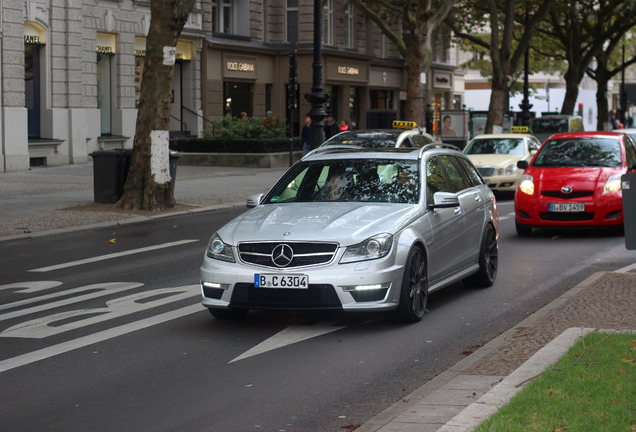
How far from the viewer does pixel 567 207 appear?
15.5m

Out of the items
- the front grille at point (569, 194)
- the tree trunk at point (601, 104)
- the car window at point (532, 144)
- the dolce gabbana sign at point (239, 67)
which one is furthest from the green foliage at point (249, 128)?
the tree trunk at point (601, 104)

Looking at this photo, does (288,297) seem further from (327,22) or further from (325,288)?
(327,22)

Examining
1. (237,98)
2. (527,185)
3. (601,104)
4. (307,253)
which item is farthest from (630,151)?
(601,104)

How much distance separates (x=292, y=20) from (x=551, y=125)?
12.9 m

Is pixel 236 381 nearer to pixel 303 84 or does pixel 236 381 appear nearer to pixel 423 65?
pixel 423 65

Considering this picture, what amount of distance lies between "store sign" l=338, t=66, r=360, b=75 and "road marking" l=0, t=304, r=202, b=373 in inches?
1662

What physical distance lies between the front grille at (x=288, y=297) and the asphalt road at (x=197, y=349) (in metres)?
0.27

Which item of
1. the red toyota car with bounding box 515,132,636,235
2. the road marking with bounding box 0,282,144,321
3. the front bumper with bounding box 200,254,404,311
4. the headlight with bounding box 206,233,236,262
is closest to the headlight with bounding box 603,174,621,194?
the red toyota car with bounding box 515,132,636,235

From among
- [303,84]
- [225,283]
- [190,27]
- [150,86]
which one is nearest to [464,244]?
[225,283]

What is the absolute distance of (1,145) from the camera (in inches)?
1174

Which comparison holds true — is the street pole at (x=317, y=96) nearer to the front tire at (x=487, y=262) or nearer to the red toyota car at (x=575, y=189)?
the red toyota car at (x=575, y=189)

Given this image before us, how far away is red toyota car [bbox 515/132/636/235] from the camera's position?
50.8 feet

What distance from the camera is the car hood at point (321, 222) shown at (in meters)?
8.34

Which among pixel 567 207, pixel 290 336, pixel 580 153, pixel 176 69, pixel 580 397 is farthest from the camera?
pixel 176 69
